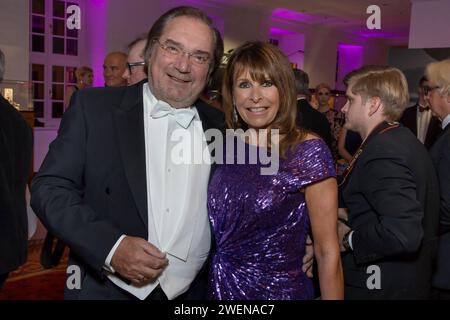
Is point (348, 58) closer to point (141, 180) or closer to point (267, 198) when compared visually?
point (267, 198)

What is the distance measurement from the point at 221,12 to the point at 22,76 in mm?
5394

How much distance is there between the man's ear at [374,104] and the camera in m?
2.23

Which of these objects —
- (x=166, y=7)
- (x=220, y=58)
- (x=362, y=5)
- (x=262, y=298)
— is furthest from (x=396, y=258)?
(x=362, y=5)

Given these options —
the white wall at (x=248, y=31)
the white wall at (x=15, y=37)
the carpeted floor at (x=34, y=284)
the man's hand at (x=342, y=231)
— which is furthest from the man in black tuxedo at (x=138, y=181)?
the white wall at (x=248, y=31)

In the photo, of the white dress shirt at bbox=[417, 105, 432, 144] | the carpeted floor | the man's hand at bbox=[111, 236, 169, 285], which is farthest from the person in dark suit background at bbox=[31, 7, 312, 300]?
the white dress shirt at bbox=[417, 105, 432, 144]

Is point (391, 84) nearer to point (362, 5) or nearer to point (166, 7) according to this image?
point (166, 7)

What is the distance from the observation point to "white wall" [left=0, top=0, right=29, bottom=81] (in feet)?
27.1

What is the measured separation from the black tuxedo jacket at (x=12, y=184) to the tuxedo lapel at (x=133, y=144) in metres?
0.88

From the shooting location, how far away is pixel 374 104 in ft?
7.36

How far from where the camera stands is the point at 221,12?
11.9 metres

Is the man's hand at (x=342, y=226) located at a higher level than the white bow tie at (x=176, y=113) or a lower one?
lower

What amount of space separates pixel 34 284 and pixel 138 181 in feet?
8.78

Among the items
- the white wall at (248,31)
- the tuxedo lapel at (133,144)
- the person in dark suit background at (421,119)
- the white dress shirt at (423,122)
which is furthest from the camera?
the white wall at (248,31)

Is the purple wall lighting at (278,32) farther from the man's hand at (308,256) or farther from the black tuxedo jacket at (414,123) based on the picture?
the man's hand at (308,256)
